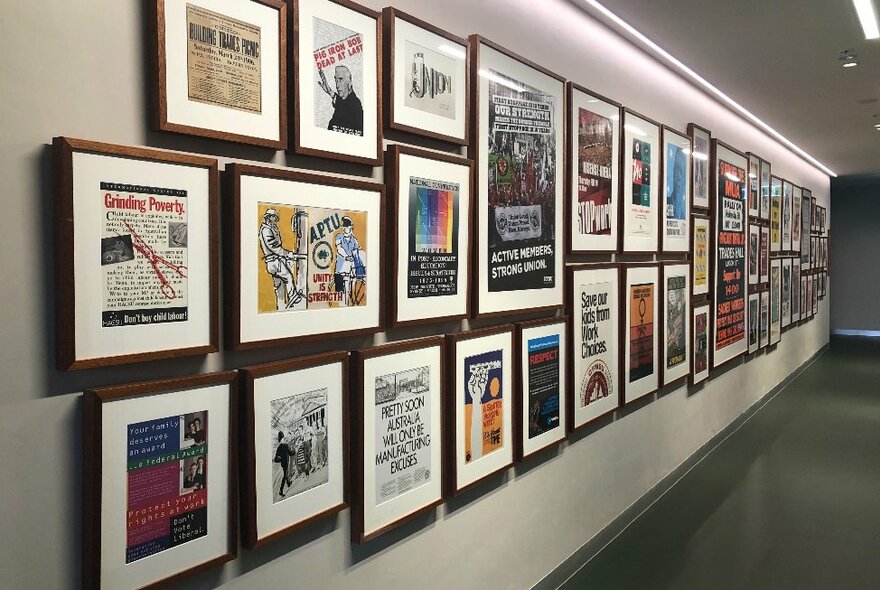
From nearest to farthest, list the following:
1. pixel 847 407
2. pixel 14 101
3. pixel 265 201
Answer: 1. pixel 14 101
2. pixel 265 201
3. pixel 847 407

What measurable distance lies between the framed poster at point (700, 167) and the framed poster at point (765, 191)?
5.84 feet

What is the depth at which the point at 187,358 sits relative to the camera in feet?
5.43

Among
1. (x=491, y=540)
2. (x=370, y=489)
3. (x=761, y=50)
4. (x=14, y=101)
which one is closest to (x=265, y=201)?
(x=14, y=101)

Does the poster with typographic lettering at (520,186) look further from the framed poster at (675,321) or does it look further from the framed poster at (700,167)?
the framed poster at (700,167)

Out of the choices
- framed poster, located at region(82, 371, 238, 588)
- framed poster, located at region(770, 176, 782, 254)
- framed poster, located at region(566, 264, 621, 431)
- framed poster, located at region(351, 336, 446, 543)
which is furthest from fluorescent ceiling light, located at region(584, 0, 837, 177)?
framed poster, located at region(82, 371, 238, 588)

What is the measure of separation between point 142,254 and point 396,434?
108 centimetres

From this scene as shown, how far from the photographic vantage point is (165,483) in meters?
1.57

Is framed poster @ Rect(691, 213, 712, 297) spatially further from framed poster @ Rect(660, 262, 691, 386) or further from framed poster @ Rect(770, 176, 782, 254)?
framed poster @ Rect(770, 176, 782, 254)

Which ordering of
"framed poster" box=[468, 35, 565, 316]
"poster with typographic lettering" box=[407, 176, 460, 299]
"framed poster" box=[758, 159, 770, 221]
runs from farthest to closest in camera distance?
"framed poster" box=[758, 159, 770, 221] < "framed poster" box=[468, 35, 565, 316] < "poster with typographic lettering" box=[407, 176, 460, 299]

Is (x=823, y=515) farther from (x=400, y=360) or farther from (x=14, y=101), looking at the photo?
(x=14, y=101)

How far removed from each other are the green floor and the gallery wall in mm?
307

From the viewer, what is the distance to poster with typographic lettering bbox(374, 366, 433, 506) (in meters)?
2.21

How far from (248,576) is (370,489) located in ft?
1.57

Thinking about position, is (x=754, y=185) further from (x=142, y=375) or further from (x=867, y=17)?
(x=142, y=375)
